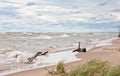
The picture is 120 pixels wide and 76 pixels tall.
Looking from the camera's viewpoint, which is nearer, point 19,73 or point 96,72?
point 96,72

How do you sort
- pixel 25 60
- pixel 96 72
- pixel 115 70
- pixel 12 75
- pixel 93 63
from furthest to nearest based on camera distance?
pixel 25 60
pixel 12 75
pixel 93 63
pixel 96 72
pixel 115 70

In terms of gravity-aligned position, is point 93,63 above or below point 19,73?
above

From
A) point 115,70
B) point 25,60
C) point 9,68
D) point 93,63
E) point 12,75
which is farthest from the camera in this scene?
point 25,60

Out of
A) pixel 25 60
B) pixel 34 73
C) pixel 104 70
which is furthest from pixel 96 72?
pixel 25 60

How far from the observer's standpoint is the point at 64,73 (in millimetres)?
7574

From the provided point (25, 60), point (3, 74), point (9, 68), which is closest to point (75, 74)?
point (3, 74)

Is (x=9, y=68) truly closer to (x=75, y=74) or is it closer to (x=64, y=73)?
(x=64, y=73)

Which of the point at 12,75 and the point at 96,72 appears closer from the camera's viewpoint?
the point at 96,72

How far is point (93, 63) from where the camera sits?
24.7 feet

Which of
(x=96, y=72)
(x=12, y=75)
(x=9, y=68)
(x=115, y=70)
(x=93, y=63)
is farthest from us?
(x=9, y=68)

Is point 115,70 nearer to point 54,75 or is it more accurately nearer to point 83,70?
point 83,70

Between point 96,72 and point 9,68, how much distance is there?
499cm

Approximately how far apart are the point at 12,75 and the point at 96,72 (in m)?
3.48

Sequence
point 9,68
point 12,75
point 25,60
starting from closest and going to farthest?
1. point 12,75
2. point 9,68
3. point 25,60
